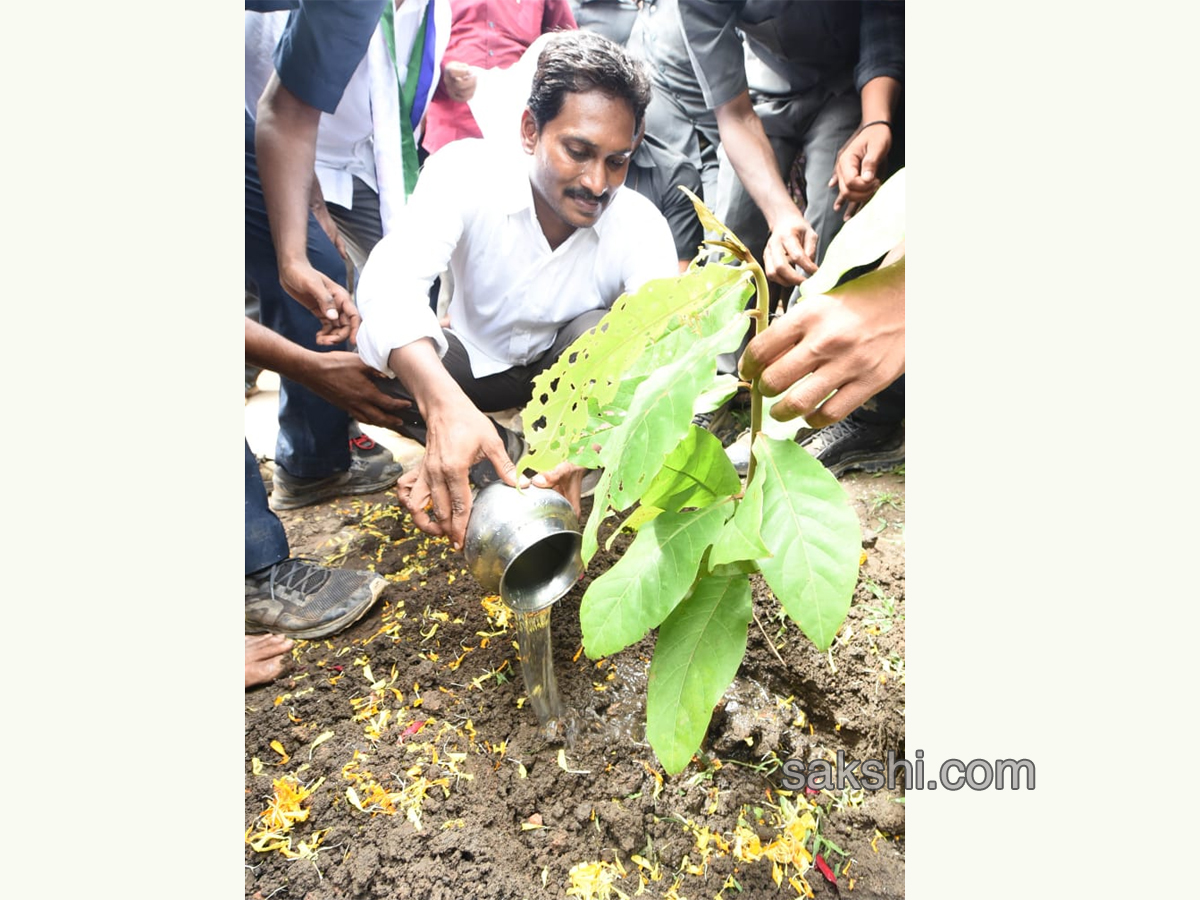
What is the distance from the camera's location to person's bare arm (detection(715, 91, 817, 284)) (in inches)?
56.4

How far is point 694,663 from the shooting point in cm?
78

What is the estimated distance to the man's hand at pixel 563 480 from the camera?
1.14m

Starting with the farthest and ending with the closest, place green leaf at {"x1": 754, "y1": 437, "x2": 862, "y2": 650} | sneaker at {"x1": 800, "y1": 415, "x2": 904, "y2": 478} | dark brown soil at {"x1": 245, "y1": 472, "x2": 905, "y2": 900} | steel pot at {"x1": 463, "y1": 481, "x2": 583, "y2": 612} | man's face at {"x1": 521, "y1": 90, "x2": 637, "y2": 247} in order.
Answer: sneaker at {"x1": 800, "y1": 415, "x2": 904, "y2": 478}, man's face at {"x1": 521, "y1": 90, "x2": 637, "y2": 247}, steel pot at {"x1": 463, "y1": 481, "x2": 583, "y2": 612}, dark brown soil at {"x1": 245, "y1": 472, "x2": 905, "y2": 900}, green leaf at {"x1": 754, "y1": 437, "x2": 862, "y2": 650}

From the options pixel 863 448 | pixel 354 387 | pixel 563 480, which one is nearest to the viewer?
pixel 563 480

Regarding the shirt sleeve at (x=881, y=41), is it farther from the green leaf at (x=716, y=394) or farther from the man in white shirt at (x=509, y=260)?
the green leaf at (x=716, y=394)

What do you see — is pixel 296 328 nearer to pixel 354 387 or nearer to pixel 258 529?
pixel 354 387

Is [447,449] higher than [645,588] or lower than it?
lower

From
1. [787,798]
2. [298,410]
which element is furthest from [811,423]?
[298,410]

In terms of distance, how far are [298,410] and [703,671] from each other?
133 cm

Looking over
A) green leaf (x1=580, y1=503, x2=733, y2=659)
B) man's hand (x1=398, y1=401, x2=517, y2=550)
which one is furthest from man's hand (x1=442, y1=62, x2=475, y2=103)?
green leaf (x1=580, y1=503, x2=733, y2=659)

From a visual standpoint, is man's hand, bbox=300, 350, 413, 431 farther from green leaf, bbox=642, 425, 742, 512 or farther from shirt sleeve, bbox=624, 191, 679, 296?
green leaf, bbox=642, 425, 742, 512

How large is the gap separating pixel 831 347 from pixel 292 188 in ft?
3.81

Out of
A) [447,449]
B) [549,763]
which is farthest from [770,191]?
[549,763]

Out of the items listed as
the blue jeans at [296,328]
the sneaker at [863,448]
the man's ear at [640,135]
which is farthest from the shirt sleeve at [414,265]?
the sneaker at [863,448]
